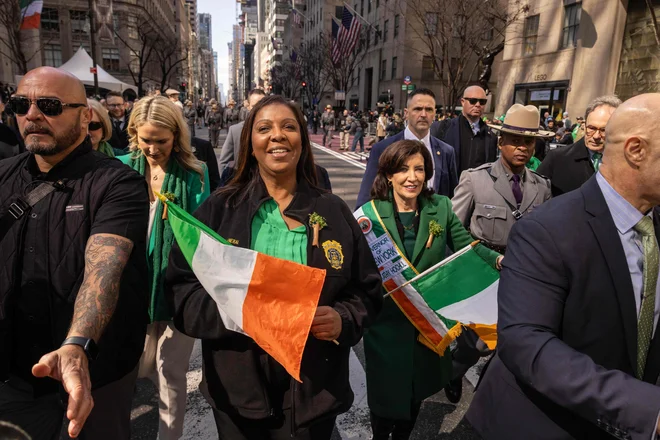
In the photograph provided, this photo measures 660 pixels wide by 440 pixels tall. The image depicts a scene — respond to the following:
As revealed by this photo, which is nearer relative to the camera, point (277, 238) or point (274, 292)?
point (274, 292)

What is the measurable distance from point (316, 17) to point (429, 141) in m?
79.4

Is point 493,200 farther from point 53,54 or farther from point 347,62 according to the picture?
point 53,54

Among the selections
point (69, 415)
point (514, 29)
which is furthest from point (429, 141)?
point (514, 29)

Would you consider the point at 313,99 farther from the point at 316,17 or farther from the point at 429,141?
the point at 429,141

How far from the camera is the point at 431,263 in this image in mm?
3018

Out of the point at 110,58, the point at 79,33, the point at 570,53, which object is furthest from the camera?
the point at 110,58

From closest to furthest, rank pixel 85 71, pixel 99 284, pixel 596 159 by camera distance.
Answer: pixel 99 284 < pixel 596 159 < pixel 85 71

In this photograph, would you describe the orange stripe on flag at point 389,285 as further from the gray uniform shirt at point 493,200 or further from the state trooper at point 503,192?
the gray uniform shirt at point 493,200

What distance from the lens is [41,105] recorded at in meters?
1.95

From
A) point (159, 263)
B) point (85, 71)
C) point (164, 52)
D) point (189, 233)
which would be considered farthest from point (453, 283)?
point (164, 52)

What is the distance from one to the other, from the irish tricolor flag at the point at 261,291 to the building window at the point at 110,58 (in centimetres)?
7010

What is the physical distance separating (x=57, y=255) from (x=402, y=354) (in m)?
2.00

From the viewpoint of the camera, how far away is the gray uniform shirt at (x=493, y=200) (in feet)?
11.3

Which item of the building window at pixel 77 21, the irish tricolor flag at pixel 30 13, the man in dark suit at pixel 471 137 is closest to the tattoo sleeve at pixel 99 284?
the man in dark suit at pixel 471 137
